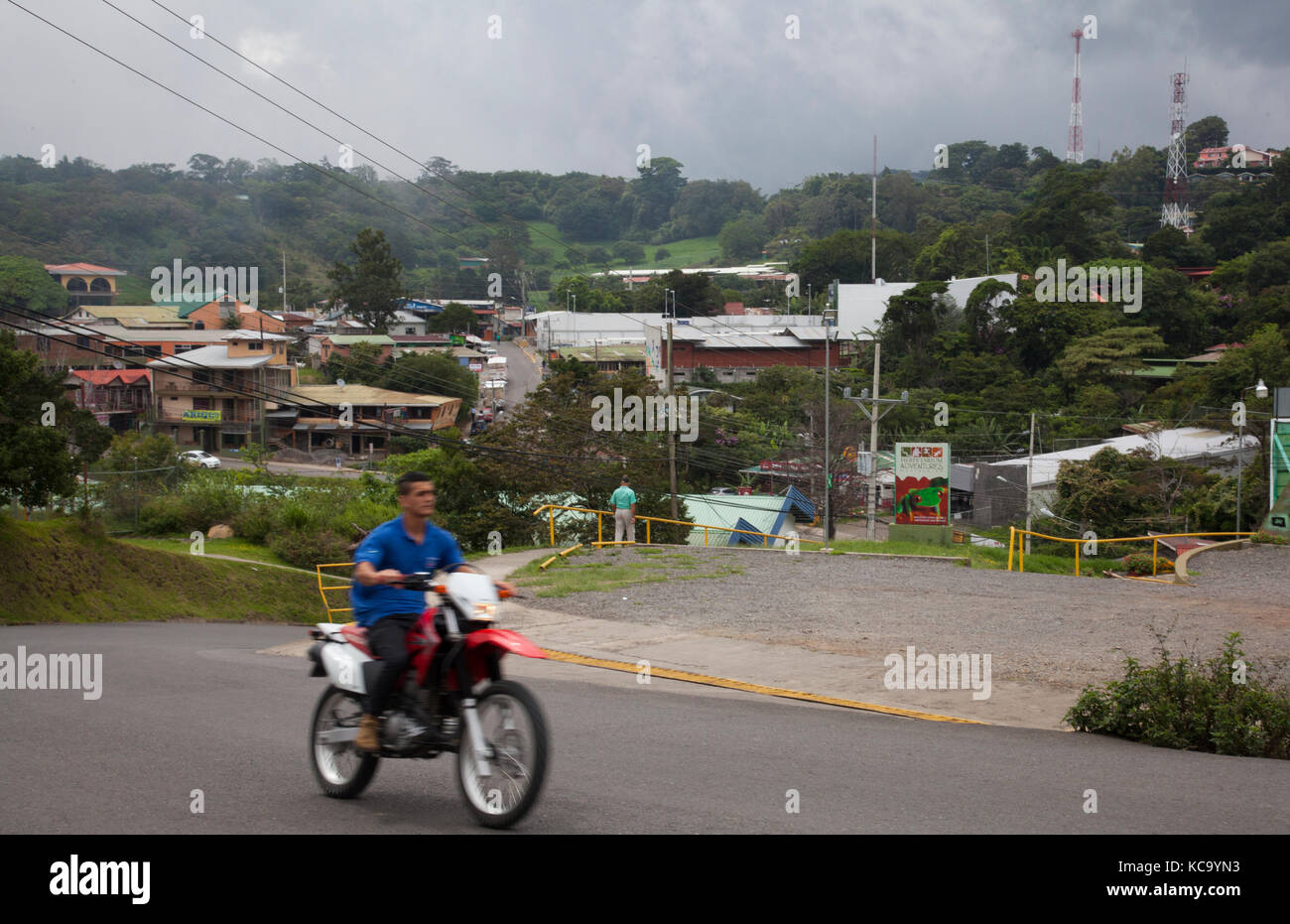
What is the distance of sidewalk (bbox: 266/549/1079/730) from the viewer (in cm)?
1012

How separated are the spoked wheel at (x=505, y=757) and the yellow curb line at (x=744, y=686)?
211 inches

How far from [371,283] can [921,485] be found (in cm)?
6451

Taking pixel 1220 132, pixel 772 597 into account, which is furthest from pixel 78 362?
pixel 1220 132

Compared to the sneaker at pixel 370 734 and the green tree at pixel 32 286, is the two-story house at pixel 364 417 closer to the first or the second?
the green tree at pixel 32 286

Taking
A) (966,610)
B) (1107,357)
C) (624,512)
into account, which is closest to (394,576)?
(966,610)

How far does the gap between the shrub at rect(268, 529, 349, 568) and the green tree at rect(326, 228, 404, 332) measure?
213 feet

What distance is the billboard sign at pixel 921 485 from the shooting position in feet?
113

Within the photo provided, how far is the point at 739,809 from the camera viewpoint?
5.78 m

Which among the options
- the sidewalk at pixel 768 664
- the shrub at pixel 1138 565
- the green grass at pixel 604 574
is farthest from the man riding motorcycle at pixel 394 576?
the shrub at pixel 1138 565

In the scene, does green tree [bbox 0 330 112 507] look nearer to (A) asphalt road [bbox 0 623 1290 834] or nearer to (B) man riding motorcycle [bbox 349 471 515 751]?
(A) asphalt road [bbox 0 623 1290 834]

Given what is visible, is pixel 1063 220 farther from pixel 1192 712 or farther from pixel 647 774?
pixel 647 774

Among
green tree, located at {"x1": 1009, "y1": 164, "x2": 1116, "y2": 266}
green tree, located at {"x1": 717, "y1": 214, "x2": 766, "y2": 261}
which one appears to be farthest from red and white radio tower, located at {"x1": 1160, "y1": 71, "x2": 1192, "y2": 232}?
green tree, located at {"x1": 717, "y1": 214, "x2": 766, "y2": 261}

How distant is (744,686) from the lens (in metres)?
11.0
